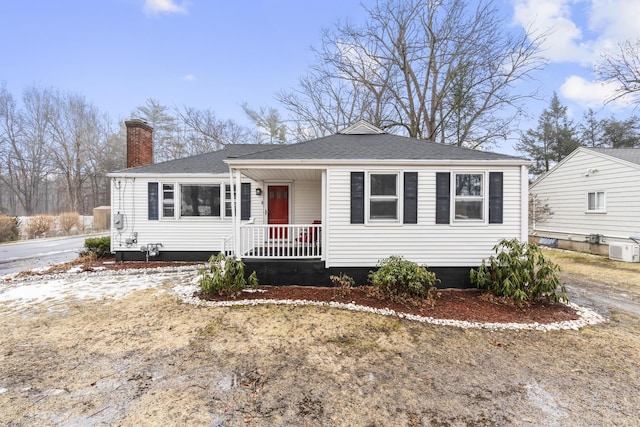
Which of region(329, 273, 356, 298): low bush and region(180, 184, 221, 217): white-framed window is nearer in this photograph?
region(329, 273, 356, 298): low bush

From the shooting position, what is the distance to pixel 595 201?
→ 459 inches

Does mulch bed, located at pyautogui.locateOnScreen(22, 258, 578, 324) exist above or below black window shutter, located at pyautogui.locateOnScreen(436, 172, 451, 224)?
below

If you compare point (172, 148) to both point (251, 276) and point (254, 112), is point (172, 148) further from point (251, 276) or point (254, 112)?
point (251, 276)

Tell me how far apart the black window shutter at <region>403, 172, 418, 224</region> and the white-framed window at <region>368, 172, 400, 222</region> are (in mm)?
197

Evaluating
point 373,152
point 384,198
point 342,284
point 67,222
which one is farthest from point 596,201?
point 67,222

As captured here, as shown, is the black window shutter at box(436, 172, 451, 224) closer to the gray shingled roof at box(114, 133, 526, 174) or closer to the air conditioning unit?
the gray shingled roof at box(114, 133, 526, 174)

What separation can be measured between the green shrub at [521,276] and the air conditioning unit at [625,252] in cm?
716

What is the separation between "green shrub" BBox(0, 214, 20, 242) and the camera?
46.4 ft

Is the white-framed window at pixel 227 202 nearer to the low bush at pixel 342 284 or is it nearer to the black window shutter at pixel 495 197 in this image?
the low bush at pixel 342 284

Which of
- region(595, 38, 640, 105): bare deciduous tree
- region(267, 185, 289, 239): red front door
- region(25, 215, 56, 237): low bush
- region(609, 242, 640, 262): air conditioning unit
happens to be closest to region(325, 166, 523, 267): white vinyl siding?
region(267, 185, 289, 239): red front door

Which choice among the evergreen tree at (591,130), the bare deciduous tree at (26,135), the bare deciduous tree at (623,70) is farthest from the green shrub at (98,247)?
the evergreen tree at (591,130)

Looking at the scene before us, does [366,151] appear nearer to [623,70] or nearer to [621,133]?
[623,70]

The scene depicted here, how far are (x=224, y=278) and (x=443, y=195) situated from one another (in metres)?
5.18

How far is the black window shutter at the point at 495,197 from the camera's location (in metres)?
6.30
